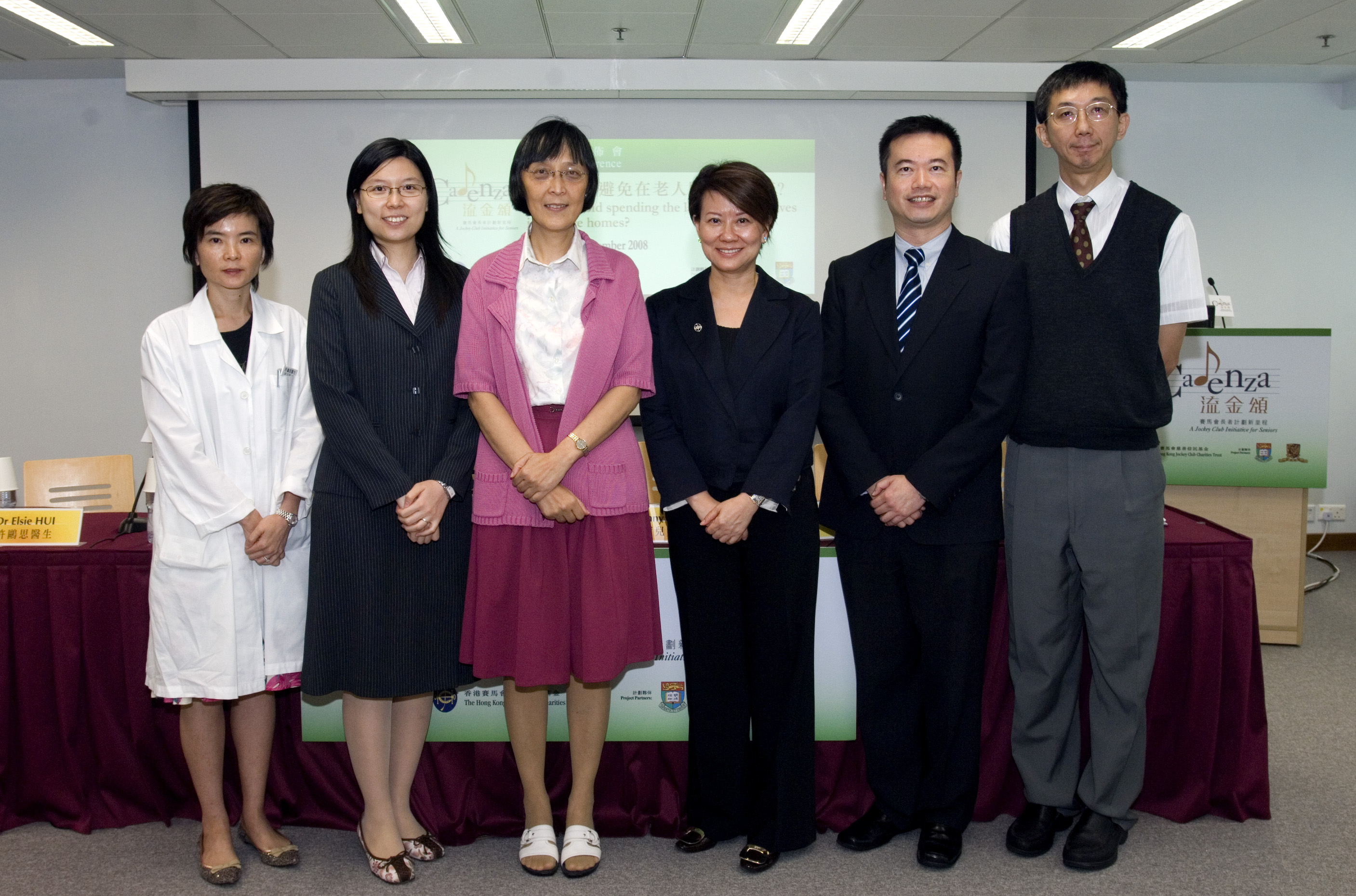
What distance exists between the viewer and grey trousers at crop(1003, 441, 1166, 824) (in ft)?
6.89

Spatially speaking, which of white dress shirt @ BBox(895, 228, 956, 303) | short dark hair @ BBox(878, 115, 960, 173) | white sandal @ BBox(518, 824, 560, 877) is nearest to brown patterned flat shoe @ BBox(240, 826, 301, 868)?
white sandal @ BBox(518, 824, 560, 877)

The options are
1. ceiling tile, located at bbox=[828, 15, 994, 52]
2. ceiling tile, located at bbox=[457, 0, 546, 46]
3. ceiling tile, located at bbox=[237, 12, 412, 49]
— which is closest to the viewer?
ceiling tile, located at bbox=[457, 0, 546, 46]

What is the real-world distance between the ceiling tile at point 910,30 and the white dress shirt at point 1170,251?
308cm

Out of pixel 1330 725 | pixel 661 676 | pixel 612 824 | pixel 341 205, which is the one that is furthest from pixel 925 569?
pixel 341 205

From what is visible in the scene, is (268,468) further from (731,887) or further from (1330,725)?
(1330,725)

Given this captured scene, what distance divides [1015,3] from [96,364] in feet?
20.3

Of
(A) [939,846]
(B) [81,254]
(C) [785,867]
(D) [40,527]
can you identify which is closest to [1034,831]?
(A) [939,846]

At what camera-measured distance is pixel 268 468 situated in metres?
2.15

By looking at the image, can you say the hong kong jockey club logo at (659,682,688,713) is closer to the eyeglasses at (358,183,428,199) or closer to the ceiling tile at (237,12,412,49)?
the eyeglasses at (358,183,428,199)

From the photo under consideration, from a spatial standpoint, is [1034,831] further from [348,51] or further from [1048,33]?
[348,51]

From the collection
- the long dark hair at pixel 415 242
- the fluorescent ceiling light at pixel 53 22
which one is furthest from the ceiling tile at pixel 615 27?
the long dark hair at pixel 415 242

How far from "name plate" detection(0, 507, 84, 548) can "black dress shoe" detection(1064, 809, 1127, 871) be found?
2.78m

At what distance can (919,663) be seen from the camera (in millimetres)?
2227

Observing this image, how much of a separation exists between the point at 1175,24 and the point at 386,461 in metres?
5.17
